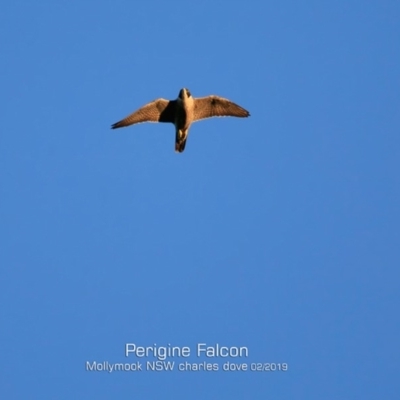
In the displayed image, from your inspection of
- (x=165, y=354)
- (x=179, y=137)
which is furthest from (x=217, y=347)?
(x=179, y=137)

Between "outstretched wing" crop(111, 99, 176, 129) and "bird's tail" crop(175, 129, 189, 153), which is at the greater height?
"outstretched wing" crop(111, 99, 176, 129)

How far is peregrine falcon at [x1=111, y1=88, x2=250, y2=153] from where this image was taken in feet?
101

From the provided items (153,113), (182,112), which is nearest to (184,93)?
(182,112)

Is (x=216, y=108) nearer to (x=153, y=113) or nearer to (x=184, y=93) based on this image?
(x=184, y=93)

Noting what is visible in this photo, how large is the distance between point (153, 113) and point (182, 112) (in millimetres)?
1003

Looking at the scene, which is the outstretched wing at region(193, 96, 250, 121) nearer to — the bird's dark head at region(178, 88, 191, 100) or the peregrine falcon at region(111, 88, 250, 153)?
the peregrine falcon at region(111, 88, 250, 153)

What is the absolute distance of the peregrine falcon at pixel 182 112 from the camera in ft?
101

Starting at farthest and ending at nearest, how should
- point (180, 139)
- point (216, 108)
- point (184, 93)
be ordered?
point (216, 108)
point (180, 139)
point (184, 93)

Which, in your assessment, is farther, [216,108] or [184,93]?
[216,108]

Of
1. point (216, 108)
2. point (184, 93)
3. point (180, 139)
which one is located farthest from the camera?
point (216, 108)

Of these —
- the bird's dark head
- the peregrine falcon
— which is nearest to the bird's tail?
the peregrine falcon

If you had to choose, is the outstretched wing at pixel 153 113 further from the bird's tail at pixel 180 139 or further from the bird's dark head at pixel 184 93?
the bird's tail at pixel 180 139

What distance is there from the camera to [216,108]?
31.6 m

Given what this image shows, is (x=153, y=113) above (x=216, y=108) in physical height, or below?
below
